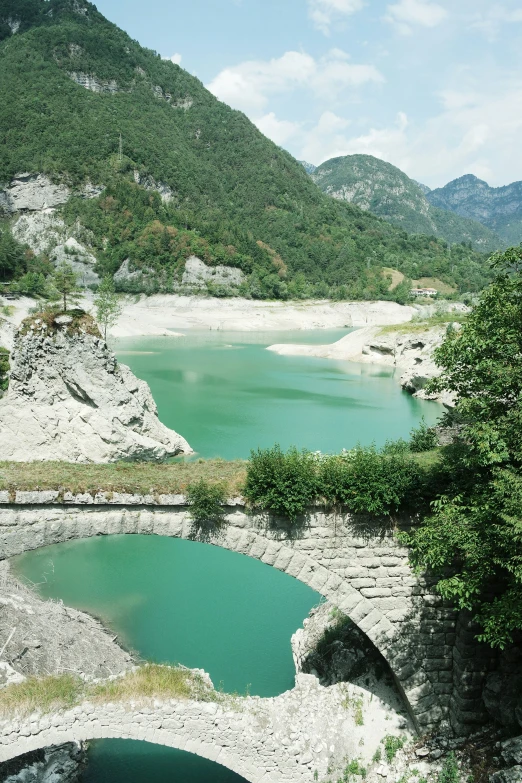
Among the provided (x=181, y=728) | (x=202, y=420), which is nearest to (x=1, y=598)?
(x=181, y=728)

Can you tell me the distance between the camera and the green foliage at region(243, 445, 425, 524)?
7984 mm

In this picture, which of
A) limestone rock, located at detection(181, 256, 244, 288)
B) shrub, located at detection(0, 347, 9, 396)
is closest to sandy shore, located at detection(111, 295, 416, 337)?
limestone rock, located at detection(181, 256, 244, 288)

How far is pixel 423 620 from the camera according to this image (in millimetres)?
8391

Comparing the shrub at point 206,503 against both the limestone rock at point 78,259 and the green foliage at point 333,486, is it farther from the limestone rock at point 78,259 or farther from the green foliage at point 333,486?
the limestone rock at point 78,259

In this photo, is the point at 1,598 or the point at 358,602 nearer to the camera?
the point at 358,602

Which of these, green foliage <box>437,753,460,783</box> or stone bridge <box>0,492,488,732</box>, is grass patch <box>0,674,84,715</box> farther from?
green foliage <box>437,753,460,783</box>

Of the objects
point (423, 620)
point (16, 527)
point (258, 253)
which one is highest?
point (258, 253)

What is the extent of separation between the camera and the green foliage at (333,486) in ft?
26.2

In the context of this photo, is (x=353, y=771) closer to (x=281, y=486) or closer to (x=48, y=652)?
(x=281, y=486)

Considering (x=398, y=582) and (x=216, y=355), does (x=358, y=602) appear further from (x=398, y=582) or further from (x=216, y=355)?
(x=216, y=355)

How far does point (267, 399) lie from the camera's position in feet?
130

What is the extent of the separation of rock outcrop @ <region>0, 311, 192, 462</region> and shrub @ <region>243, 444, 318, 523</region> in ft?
43.0

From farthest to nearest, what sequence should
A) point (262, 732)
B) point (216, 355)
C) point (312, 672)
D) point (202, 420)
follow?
1. point (216, 355)
2. point (202, 420)
3. point (312, 672)
4. point (262, 732)

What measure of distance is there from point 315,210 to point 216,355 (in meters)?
108
